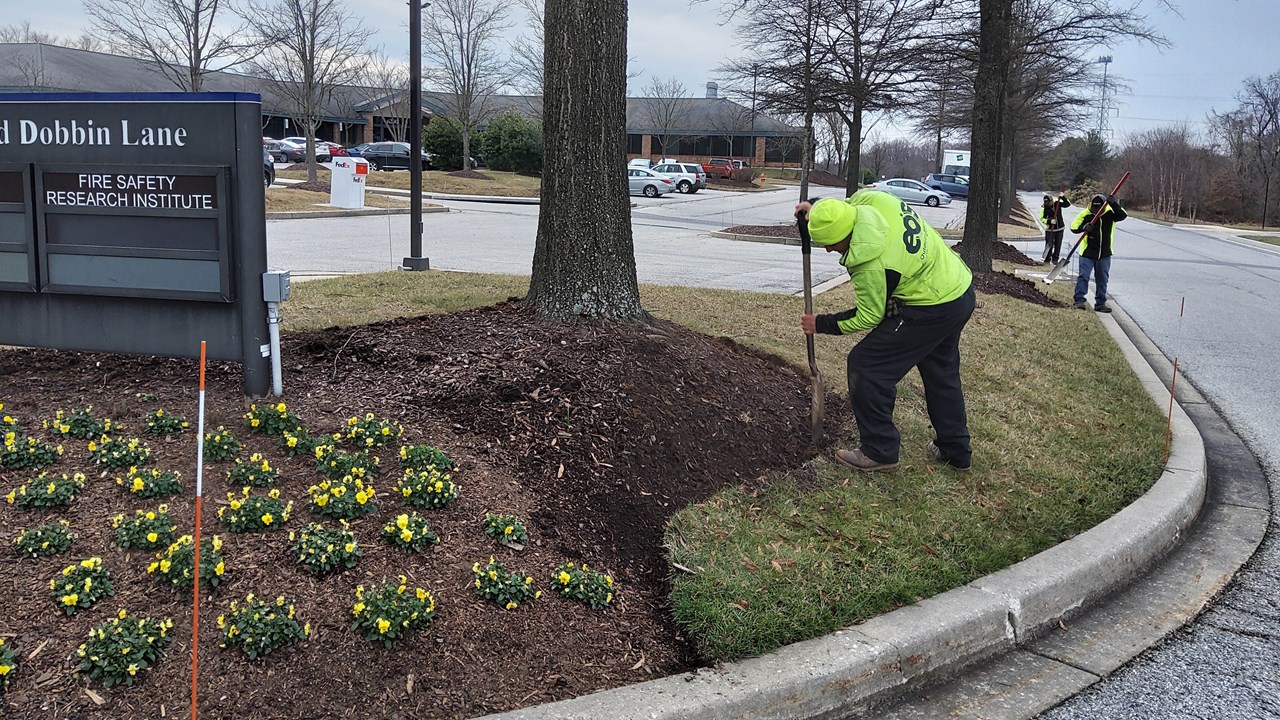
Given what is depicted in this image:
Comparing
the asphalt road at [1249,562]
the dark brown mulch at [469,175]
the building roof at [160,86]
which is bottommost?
the asphalt road at [1249,562]

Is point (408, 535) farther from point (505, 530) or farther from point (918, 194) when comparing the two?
point (918, 194)

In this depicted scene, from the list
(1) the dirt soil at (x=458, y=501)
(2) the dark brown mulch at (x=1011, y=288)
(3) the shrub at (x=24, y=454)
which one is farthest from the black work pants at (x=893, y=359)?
(2) the dark brown mulch at (x=1011, y=288)

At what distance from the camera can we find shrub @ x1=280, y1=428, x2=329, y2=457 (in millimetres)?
4086

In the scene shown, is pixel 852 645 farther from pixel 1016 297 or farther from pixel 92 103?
pixel 1016 297

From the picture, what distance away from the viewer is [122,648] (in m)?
2.83

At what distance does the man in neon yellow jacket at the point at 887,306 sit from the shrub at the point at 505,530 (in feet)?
6.26

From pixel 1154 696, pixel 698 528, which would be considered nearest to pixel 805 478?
pixel 698 528

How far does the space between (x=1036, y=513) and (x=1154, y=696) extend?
1465 millimetres

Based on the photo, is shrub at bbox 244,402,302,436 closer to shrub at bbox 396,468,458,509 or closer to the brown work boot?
shrub at bbox 396,468,458,509

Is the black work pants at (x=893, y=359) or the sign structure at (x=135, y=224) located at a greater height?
the sign structure at (x=135, y=224)

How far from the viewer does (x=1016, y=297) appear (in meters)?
12.5

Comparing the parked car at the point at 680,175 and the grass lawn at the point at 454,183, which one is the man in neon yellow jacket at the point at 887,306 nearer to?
the grass lawn at the point at 454,183

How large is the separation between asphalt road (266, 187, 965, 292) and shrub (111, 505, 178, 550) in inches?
377

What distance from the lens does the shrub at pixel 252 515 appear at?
11.4 feet
